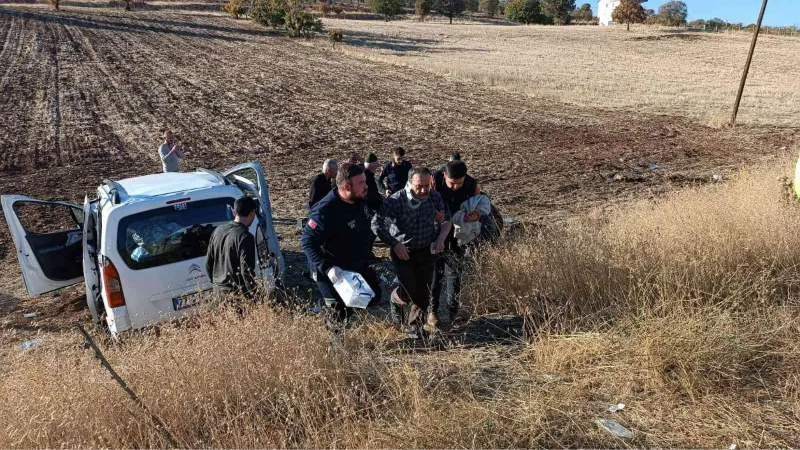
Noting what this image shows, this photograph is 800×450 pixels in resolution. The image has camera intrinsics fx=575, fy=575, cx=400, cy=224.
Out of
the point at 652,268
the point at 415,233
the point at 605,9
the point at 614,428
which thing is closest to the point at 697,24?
the point at 605,9

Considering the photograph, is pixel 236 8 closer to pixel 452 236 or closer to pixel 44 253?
pixel 44 253

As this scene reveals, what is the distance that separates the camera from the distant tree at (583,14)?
307 ft

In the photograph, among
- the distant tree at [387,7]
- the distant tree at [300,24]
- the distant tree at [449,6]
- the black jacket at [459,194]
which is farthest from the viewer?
the distant tree at [449,6]

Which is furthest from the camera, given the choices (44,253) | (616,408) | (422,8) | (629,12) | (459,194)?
(422,8)

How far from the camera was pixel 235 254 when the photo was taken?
4469mm

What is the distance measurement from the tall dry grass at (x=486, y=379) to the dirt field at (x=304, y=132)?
12.5ft

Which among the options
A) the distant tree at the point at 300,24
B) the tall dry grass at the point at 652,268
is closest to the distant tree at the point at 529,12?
the distant tree at the point at 300,24

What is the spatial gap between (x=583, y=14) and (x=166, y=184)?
101155 millimetres

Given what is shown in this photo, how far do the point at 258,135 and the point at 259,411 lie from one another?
14.7m

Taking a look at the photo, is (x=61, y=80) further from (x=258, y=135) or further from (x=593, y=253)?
(x=593, y=253)

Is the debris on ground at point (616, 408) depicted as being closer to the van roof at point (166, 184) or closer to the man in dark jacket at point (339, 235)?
the man in dark jacket at point (339, 235)

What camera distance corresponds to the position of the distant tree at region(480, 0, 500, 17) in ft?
308

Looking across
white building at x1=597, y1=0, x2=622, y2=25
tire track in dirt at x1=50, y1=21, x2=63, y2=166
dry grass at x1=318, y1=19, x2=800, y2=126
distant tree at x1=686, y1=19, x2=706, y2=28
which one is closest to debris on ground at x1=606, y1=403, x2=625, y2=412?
tire track in dirt at x1=50, y1=21, x2=63, y2=166

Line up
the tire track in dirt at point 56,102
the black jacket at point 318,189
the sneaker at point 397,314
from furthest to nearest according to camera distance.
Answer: the tire track in dirt at point 56,102 → the black jacket at point 318,189 → the sneaker at point 397,314
